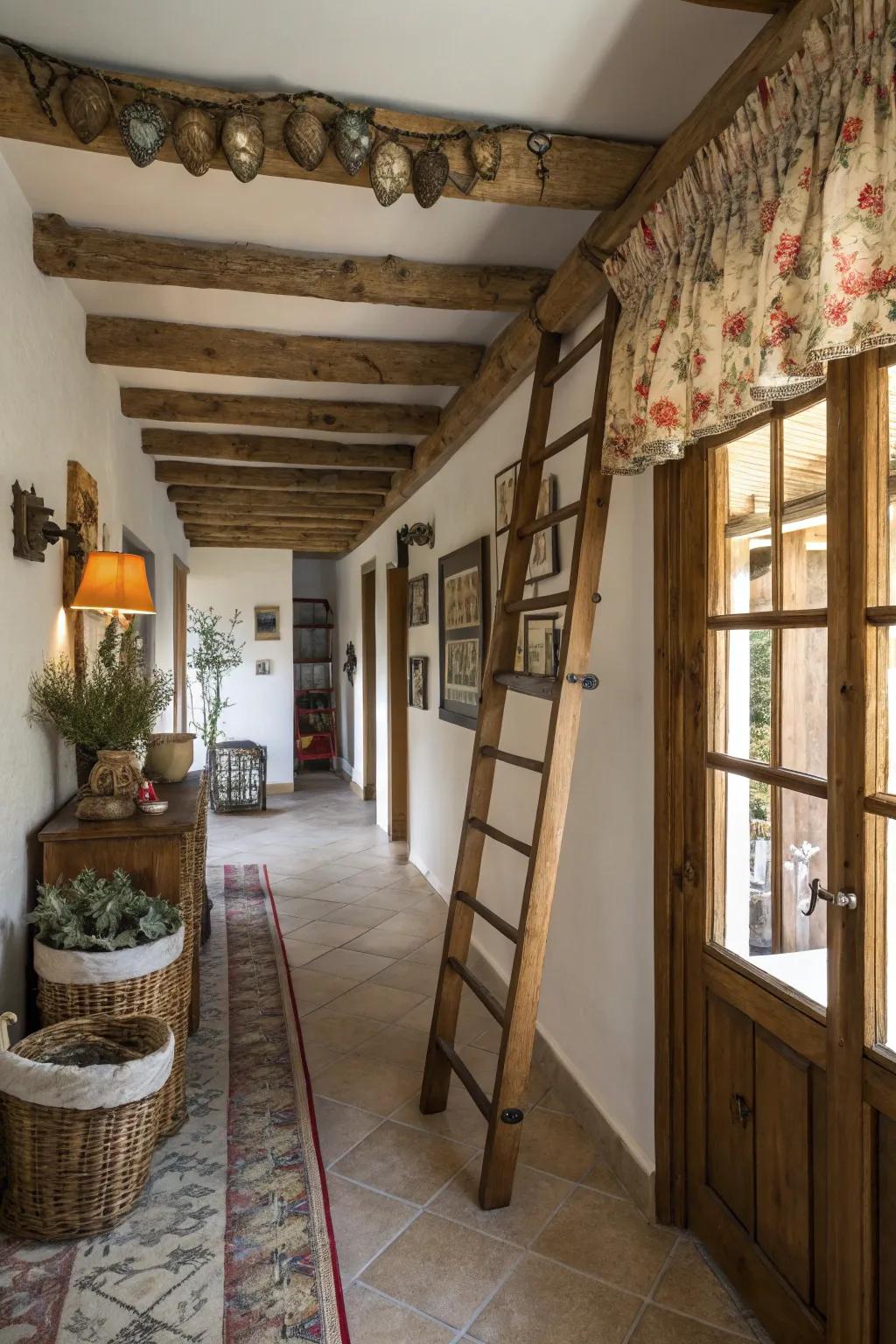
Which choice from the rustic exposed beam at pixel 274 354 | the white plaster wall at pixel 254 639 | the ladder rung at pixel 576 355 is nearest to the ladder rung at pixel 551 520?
the ladder rung at pixel 576 355

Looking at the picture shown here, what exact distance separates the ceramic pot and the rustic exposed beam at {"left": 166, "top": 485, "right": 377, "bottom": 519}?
3244 mm

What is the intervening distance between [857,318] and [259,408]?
11.4 feet

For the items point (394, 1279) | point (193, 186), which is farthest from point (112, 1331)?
point (193, 186)

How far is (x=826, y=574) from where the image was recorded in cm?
150

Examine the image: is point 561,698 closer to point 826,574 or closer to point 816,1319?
point 826,574

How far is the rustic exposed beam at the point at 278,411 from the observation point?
408 cm

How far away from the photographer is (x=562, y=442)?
7.64 ft

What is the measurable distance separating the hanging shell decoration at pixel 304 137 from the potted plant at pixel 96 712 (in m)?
1.66

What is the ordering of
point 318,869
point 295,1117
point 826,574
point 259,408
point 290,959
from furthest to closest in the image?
point 318,869 → point 259,408 → point 290,959 → point 295,1117 → point 826,574

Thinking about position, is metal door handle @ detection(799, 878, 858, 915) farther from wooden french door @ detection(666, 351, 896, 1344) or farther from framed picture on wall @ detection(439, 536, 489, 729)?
framed picture on wall @ detection(439, 536, 489, 729)

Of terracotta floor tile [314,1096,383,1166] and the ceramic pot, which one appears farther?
the ceramic pot

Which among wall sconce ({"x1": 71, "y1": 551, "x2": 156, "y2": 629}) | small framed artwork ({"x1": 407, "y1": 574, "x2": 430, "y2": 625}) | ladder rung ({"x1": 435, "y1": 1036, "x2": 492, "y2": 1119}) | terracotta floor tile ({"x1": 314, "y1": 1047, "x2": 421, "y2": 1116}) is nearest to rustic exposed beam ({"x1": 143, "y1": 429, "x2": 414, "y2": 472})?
small framed artwork ({"x1": 407, "y1": 574, "x2": 430, "y2": 625})

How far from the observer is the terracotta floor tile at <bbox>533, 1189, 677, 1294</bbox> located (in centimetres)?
190

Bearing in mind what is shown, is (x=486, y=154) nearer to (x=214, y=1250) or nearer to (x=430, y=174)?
(x=430, y=174)
